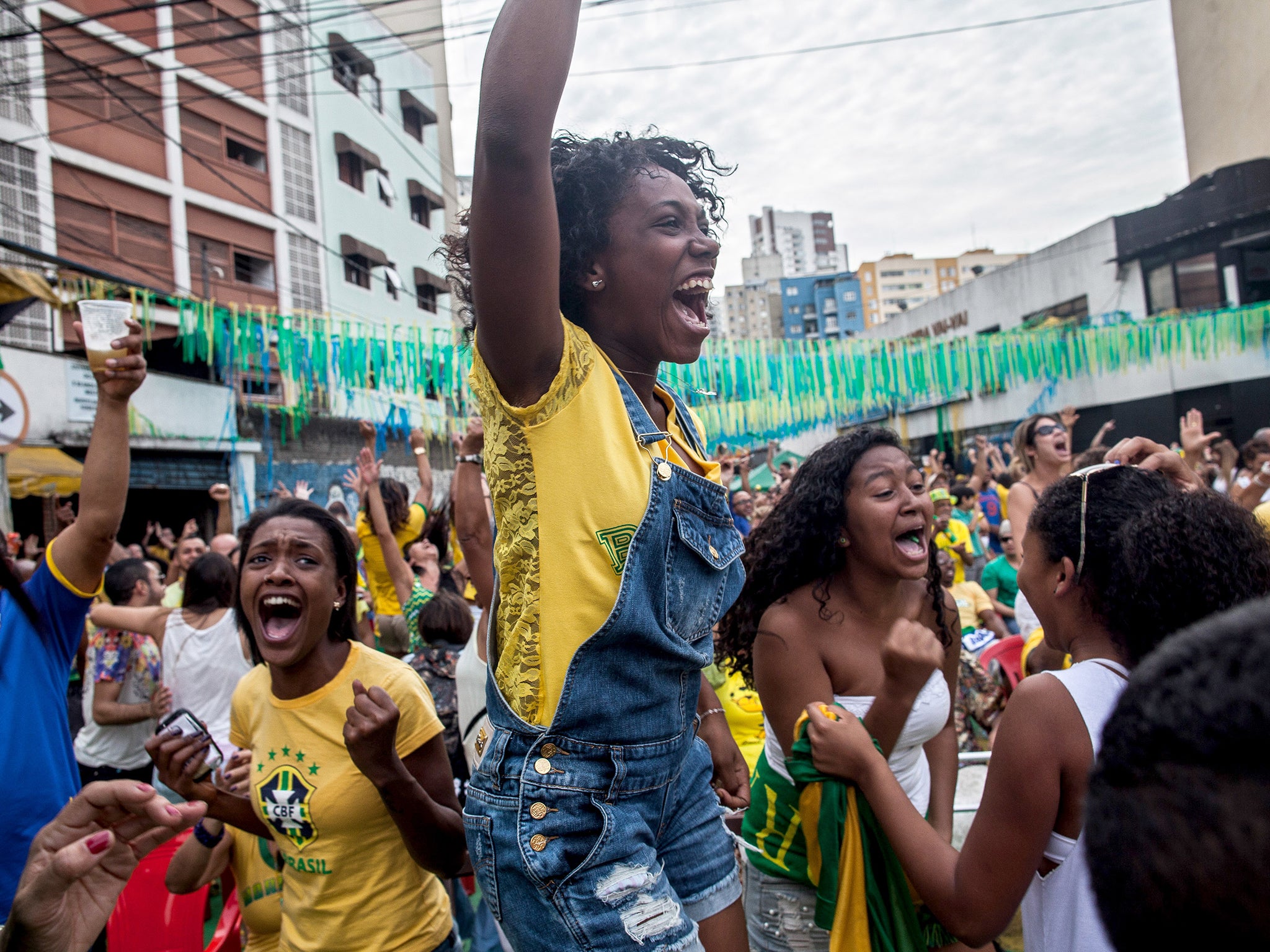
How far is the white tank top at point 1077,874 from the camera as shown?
1.55 metres

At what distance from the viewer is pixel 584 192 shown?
1.83 metres

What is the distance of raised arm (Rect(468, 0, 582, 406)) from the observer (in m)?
1.37

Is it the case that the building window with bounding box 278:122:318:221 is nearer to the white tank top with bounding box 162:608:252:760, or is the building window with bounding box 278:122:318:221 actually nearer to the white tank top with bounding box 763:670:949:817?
the white tank top with bounding box 162:608:252:760

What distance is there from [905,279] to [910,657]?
421 ft

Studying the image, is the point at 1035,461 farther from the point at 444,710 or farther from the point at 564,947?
the point at 564,947

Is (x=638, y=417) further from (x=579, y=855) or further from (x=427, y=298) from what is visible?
(x=427, y=298)

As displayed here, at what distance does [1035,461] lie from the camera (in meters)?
5.33

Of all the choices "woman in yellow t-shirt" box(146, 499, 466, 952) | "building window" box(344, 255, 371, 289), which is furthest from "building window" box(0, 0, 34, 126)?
"woman in yellow t-shirt" box(146, 499, 466, 952)

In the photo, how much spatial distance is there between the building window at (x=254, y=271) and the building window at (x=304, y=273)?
58 cm

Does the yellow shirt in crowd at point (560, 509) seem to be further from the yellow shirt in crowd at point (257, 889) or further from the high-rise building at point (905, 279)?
the high-rise building at point (905, 279)

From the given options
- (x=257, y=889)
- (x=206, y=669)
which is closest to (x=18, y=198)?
(x=206, y=669)

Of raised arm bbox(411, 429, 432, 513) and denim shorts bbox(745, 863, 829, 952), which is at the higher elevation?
raised arm bbox(411, 429, 432, 513)

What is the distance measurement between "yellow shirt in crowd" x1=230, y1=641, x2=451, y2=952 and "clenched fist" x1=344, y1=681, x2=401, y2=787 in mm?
170

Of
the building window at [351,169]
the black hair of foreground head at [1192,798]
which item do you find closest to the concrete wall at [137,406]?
the building window at [351,169]
